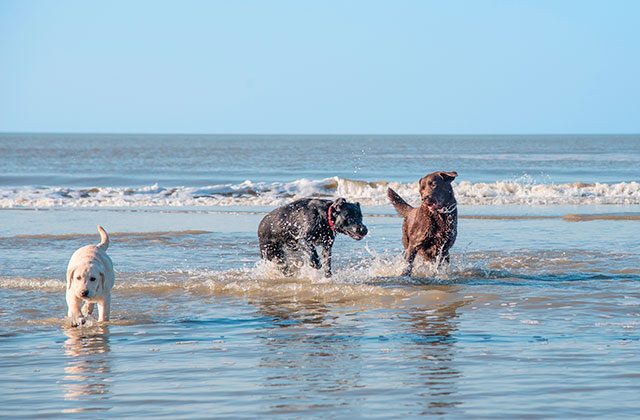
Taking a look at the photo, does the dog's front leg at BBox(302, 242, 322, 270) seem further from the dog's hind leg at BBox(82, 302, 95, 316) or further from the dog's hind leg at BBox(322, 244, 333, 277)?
the dog's hind leg at BBox(82, 302, 95, 316)

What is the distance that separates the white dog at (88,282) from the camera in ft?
24.9

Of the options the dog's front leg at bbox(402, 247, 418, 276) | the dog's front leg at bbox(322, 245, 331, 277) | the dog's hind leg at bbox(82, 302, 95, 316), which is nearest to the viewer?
the dog's hind leg at bbox(82, 302, 95, 316)

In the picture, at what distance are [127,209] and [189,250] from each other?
27.2 feet

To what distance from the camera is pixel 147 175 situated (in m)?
40.8

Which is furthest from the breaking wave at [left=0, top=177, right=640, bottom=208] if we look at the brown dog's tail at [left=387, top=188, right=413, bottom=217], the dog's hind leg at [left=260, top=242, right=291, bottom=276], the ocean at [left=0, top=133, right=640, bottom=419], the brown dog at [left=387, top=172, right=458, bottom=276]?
the dog's hind leg at [left=260, top=242, right=291, bottom=276]

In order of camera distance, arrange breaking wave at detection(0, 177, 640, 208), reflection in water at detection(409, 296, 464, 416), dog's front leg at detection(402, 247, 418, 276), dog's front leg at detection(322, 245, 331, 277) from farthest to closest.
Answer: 1. breaking wave at detection(0, 177, 640, 208)
2. dog's front leg at detection(402, 247, 418, 276)
3. dog's front leg at detection(322, 245, 331, 277)
4. reflection in water at detection(409, 296, 464, 416)

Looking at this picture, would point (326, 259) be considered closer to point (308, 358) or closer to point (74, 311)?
point (74, 311)

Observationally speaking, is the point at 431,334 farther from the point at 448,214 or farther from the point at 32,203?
the point at 32,203

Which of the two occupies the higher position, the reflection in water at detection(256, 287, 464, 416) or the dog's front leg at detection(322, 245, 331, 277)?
the dog's front leg at detection(322, 245, 331, 277)

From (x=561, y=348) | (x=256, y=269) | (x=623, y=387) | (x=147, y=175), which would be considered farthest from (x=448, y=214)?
(x=147, y=175)

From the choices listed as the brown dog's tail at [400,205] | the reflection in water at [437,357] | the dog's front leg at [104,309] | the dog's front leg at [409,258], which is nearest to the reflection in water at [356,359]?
the reflection in water at [437,357]

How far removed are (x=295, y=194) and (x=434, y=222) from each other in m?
17.6

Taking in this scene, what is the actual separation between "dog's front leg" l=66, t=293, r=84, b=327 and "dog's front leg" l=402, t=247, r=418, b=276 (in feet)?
13.1

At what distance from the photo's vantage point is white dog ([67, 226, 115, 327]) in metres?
7.59
